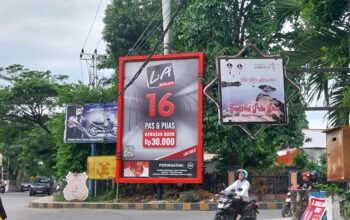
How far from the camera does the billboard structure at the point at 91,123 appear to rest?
2264cm

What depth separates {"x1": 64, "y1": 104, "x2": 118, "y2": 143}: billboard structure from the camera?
74.3ft

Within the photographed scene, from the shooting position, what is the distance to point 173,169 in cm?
1988

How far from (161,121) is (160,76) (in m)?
1.65

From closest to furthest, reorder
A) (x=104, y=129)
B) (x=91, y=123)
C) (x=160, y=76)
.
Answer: (x=160, y=76)
(x=104, y=129)
(x=91, y=123)

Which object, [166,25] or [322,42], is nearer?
[322,42]

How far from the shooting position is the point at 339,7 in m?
6.32

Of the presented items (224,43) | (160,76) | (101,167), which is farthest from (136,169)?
(224,43)

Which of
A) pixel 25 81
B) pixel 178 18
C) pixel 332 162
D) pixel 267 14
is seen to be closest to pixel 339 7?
pixel 267 14

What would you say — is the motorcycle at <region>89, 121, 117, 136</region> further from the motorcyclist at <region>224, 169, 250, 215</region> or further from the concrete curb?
the motorcyclist at <region>224, 169, 250, 215</region>

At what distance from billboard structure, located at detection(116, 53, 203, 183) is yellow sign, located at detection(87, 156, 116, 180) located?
3.36ft

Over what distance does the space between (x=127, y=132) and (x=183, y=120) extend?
2171mm

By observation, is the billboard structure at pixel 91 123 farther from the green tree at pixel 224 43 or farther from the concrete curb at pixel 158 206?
the green tree at pixel 224 43

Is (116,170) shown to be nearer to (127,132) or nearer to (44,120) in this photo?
(127,132)

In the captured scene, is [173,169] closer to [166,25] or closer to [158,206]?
[158,206]
